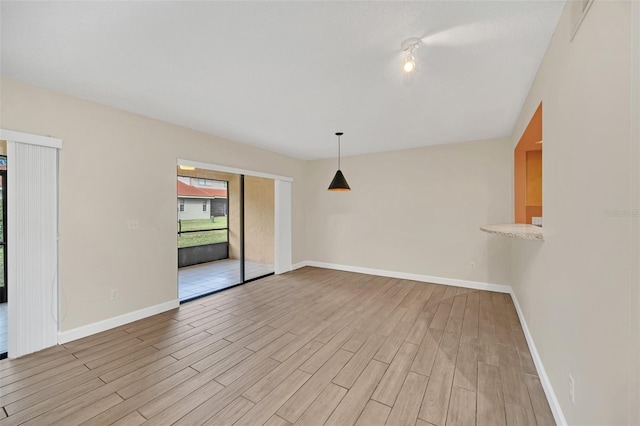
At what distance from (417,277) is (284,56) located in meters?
4.42

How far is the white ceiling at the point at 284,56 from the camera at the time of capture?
1.60 m

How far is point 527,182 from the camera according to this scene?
383 cm

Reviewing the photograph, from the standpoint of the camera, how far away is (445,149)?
15.4ft

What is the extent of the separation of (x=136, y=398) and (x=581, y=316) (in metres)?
2.93

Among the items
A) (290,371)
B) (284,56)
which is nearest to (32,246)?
(290,371)

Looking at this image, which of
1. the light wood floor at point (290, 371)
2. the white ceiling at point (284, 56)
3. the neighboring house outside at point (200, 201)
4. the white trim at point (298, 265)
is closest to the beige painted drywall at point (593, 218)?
the white ceiling at point (284, 56)

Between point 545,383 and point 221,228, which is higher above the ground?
point 221,228

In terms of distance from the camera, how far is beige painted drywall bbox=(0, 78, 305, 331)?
8.82 feet

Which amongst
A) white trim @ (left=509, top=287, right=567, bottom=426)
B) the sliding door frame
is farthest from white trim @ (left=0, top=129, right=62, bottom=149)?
white trim @ (left=509, top=287, right=567, bottom=426)

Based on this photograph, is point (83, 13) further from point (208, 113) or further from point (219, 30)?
point (208, 113)

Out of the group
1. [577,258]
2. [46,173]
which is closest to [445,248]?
[577,258]

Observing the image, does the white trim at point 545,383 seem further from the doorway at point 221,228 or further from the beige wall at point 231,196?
the beige wall at point 231,196

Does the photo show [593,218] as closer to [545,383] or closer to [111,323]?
[545,383]

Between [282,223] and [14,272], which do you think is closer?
[14,272]
